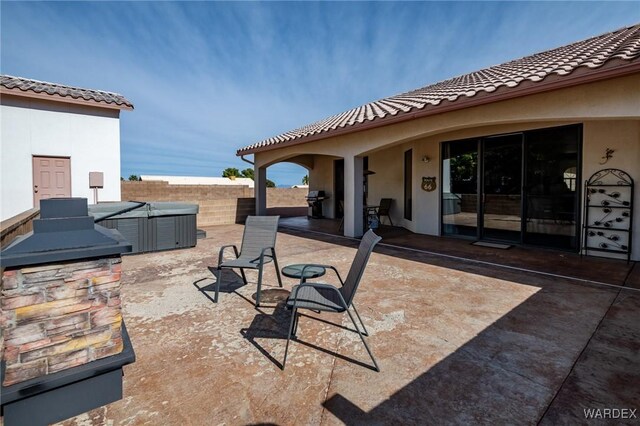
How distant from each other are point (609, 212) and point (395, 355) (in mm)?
6056

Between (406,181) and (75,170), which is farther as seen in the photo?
(406,181)

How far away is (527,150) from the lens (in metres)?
7.06

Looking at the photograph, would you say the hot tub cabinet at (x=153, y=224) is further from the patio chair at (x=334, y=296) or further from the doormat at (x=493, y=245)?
the doormat at (x=493, y=245)

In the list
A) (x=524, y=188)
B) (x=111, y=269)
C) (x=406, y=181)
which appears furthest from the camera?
(x=406, y=181)

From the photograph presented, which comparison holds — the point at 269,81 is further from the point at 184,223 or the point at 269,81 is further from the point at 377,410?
the point at 377,410

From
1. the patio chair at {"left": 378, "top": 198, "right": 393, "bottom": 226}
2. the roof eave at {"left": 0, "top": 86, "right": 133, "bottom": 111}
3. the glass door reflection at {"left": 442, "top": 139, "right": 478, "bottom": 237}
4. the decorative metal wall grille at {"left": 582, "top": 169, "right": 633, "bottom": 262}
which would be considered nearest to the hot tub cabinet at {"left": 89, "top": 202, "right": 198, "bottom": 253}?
the roof eave at {"left": 0, "top": 86, "right": 133, "bottom": 111}

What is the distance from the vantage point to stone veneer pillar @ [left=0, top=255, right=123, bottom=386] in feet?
5.15

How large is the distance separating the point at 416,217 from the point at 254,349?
25.6ft

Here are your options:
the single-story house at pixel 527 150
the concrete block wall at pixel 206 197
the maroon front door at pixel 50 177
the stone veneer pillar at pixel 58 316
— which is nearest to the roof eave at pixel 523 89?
the single-story house at pixel 527 150

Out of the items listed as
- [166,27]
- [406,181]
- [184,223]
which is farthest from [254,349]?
[166,27]

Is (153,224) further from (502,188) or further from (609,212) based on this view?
(609,212)

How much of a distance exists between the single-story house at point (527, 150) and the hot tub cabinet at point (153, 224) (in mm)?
4262

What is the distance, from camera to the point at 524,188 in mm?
7125

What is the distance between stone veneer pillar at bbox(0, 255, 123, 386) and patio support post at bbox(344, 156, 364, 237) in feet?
23.5
